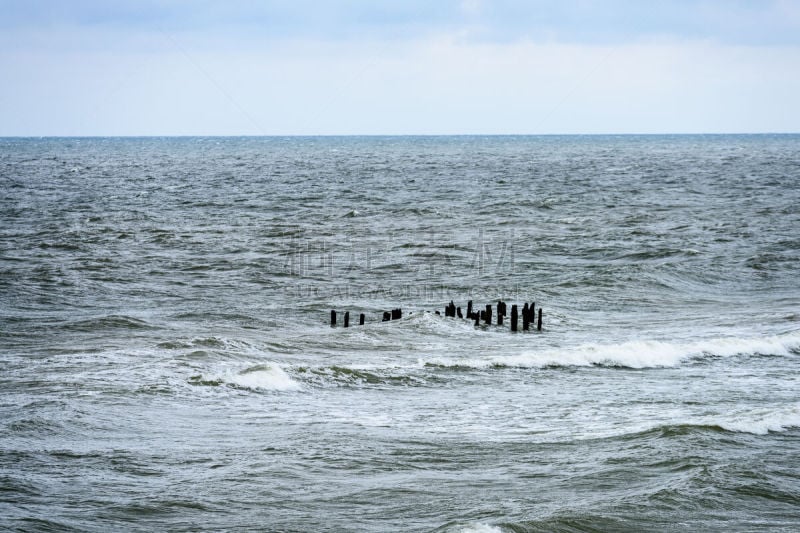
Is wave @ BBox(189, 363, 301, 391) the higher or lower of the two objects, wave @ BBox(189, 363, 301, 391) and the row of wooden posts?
the lower

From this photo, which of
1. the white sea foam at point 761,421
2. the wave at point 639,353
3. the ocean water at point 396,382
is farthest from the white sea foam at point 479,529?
the wave at point 639,353

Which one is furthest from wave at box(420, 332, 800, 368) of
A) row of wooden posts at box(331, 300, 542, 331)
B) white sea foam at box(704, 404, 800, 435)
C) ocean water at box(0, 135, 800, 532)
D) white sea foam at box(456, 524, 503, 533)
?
white sea foam at box(456, 524, 503, 533)

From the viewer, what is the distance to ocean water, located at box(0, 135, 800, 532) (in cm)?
892

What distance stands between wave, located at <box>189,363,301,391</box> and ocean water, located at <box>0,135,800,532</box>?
0.16ft

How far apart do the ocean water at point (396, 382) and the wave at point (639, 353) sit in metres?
0.05

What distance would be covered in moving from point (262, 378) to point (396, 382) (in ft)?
6.71

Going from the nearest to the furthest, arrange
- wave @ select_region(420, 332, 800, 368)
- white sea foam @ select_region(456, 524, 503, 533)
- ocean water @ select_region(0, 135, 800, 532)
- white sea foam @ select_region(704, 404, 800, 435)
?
white sea foam @ select_region(456, 524, 503, 533)
ocean water @ select_region(0, 135, 800, 532)
white sea foam @ select_region(704, 404, 800, 435)
wave @ select_region(420, 332, 800, 368)

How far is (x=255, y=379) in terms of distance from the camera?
14172 mm

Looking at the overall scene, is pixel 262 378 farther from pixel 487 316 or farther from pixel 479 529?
pixel 479 529

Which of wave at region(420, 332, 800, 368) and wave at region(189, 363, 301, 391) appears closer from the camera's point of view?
wave at region(189, 363, 301, 391)

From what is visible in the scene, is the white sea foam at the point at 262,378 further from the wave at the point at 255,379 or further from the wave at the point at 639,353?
the wave at the point at 639,353

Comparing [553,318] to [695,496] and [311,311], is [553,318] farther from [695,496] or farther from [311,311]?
[695,496]

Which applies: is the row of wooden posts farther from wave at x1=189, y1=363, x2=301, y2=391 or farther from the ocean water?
wave at x1=189, y1=363, x2=301, y2=391

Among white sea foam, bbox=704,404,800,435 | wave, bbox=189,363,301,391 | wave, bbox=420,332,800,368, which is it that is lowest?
wave, bbox=189,363,301,391
